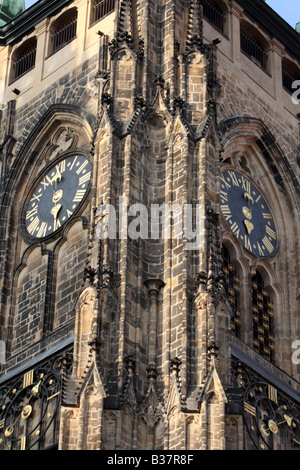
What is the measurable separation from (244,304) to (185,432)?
8357 millimetres

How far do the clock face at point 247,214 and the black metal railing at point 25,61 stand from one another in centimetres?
664

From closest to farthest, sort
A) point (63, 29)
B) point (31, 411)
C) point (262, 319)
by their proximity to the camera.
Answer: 1. point (31, 411)
2. point (262, 319)
3. point (63, 29)

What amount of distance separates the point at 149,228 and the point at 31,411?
4657 millimetres

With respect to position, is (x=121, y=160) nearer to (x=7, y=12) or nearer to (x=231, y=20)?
(x=231, y=20)

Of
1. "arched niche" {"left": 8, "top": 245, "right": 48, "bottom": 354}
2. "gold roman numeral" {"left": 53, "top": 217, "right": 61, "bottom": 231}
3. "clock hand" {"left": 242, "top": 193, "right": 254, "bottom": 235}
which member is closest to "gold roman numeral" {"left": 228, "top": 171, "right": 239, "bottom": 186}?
"clock hand" {"left": 242, "top": 193, "right": 254, "bottom": 235}

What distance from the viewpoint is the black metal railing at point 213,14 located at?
172 ft

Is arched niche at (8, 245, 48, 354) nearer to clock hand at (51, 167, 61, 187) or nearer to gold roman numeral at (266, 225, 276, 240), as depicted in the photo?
clock hand at (51, 167, 61, 187)

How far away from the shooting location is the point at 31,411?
44500 millimetres

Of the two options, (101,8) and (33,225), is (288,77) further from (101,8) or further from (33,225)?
(33,225)

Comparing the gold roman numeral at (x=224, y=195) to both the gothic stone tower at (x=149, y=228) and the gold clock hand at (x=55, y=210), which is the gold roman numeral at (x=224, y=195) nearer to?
the gothic stone tower at (x=149, y=228)

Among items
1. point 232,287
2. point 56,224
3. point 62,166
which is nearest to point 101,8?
point 62,166

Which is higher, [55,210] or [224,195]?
[224,195]

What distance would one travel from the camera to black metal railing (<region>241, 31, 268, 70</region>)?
53.2m
